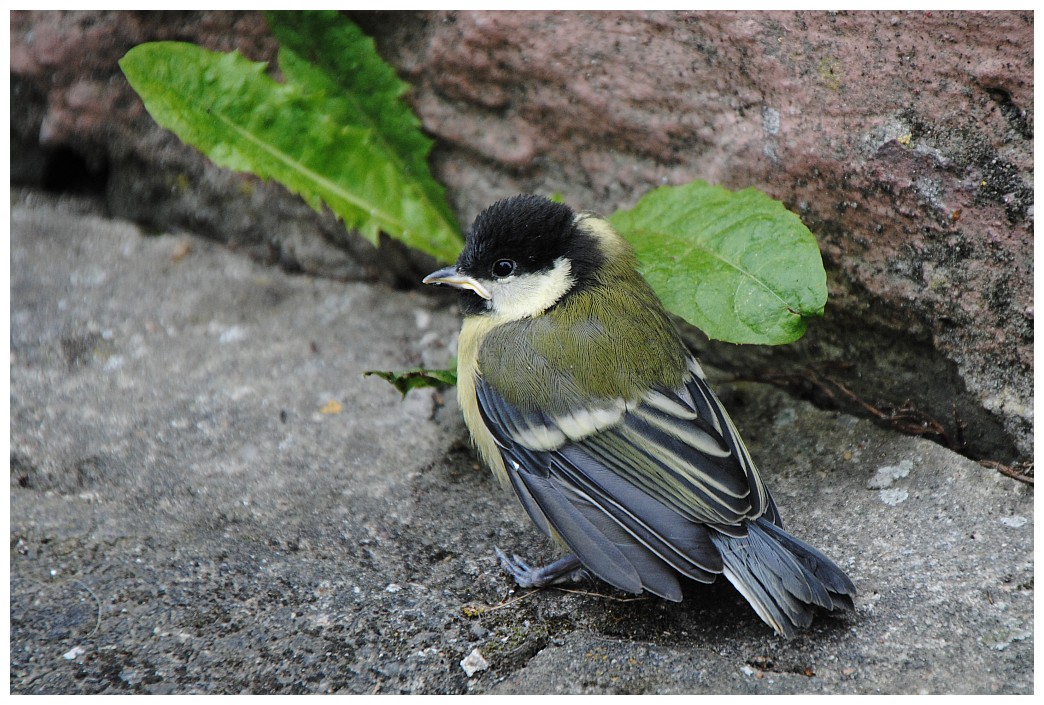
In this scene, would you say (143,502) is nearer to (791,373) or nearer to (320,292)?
(320,292)

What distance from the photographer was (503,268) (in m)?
2.92

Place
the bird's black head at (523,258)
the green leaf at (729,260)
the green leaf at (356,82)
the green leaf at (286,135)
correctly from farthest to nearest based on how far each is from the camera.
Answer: the green leaf at (356,82)
the green leaf at (286,135)
the bird's black head at (523,258)
the green leaf at (729,260)

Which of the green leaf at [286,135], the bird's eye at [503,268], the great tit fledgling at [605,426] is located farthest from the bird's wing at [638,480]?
the green leaf at [286,135]

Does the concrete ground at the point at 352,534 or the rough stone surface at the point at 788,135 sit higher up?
the rough stone surface at the point at 788,135

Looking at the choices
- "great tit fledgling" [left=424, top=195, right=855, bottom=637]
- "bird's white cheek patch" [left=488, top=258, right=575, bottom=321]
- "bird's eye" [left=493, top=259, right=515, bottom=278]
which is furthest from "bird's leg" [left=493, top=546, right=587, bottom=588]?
"bird's eye" [left=493, top=259, right=515, bottom=278]

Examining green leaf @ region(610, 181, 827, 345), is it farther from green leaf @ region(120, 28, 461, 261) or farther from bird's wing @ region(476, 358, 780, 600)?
green leaf @ region(120, 28, 461, 261)

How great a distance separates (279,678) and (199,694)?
19 centimetres

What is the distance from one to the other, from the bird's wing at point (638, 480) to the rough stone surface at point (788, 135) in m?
0.71

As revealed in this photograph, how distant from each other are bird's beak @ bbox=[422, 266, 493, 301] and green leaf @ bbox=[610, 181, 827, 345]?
55cm

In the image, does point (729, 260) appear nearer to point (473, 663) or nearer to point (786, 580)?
point (786, 580)

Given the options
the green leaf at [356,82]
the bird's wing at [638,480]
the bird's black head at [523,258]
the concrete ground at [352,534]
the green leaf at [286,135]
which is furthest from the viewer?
the green leaf at [356,82]

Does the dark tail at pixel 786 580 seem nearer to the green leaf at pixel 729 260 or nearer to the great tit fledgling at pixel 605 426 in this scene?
the great tit fledgling at pixel 605 426

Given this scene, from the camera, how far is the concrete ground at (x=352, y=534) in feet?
7.41

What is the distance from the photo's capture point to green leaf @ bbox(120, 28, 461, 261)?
10.6ft
